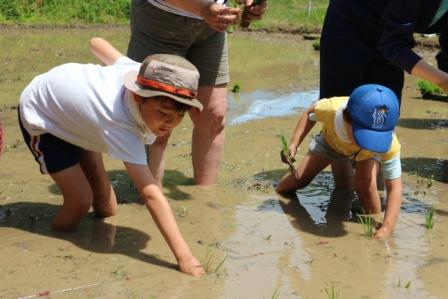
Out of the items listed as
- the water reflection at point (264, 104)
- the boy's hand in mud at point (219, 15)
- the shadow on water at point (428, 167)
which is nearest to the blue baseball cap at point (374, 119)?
the boy's hand in mud at point (219, 15)

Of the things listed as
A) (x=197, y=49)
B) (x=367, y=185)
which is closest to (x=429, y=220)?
(x=367, y=185)

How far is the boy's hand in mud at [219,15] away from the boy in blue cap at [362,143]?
0.75 metres

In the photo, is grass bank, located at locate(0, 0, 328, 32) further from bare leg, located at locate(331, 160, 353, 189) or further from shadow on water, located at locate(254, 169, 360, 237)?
bare leg, located at locate(331, 160, 353, 189)

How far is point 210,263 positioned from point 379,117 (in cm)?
112

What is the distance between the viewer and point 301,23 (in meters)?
16.2

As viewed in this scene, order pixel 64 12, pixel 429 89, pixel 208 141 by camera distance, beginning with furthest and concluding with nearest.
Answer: pixel 64 12 < pixel 429 89 < pixel 208 141

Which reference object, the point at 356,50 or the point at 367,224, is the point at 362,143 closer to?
the point at 367,224

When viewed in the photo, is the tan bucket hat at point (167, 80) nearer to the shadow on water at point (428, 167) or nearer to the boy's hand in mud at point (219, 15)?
the boy's hand in mud at point (219, 15)

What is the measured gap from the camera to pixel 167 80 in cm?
350

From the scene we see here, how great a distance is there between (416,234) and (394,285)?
793mm

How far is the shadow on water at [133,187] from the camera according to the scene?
4.76 metres

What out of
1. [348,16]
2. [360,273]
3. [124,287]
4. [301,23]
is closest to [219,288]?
[124,287]

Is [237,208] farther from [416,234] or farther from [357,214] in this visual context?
[416,234]

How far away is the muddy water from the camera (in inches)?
135
